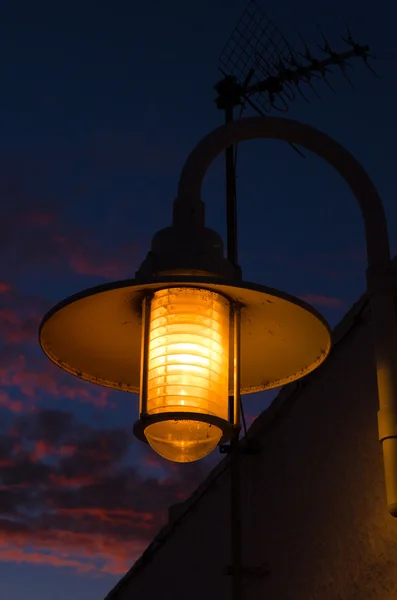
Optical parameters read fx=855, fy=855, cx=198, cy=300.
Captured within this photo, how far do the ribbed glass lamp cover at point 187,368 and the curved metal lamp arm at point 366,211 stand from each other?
1.08 ft

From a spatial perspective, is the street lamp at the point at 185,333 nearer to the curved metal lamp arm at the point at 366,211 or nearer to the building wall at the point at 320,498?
the curved metal lamp arm at the point at 366,211

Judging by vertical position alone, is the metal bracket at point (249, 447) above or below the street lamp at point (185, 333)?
above

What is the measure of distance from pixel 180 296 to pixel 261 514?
8.01 ft

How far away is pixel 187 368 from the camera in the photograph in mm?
2510

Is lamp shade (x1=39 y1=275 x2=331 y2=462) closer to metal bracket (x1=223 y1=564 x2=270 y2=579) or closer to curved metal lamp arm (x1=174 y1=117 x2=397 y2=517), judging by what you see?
curved metal lamp arm (x1=174 y1=117 x2=397 y2=517)

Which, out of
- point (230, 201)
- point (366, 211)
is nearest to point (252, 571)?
point (366, 211)

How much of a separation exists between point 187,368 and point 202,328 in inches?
5.8

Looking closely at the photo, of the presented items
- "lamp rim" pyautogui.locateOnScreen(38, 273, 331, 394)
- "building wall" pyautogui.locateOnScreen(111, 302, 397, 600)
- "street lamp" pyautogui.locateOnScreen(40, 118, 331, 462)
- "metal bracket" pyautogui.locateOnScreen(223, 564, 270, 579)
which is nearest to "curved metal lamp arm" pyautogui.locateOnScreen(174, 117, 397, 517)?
"street lamp" pyautogui.locateOnScreen(40, 118, 331, 462)

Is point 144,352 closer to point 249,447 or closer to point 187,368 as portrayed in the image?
point 187,368

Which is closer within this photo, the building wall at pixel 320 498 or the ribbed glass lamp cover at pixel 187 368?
the ribbed glass lamp cover at pixel 187 368

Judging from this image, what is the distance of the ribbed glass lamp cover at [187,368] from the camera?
2.49 m

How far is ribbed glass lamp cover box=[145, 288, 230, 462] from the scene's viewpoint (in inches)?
98.1

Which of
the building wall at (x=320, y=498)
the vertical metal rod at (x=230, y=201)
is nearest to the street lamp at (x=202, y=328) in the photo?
the building wall at (x=320, y=498)

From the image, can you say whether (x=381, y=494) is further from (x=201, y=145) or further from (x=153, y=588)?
(x=153, y=588)
